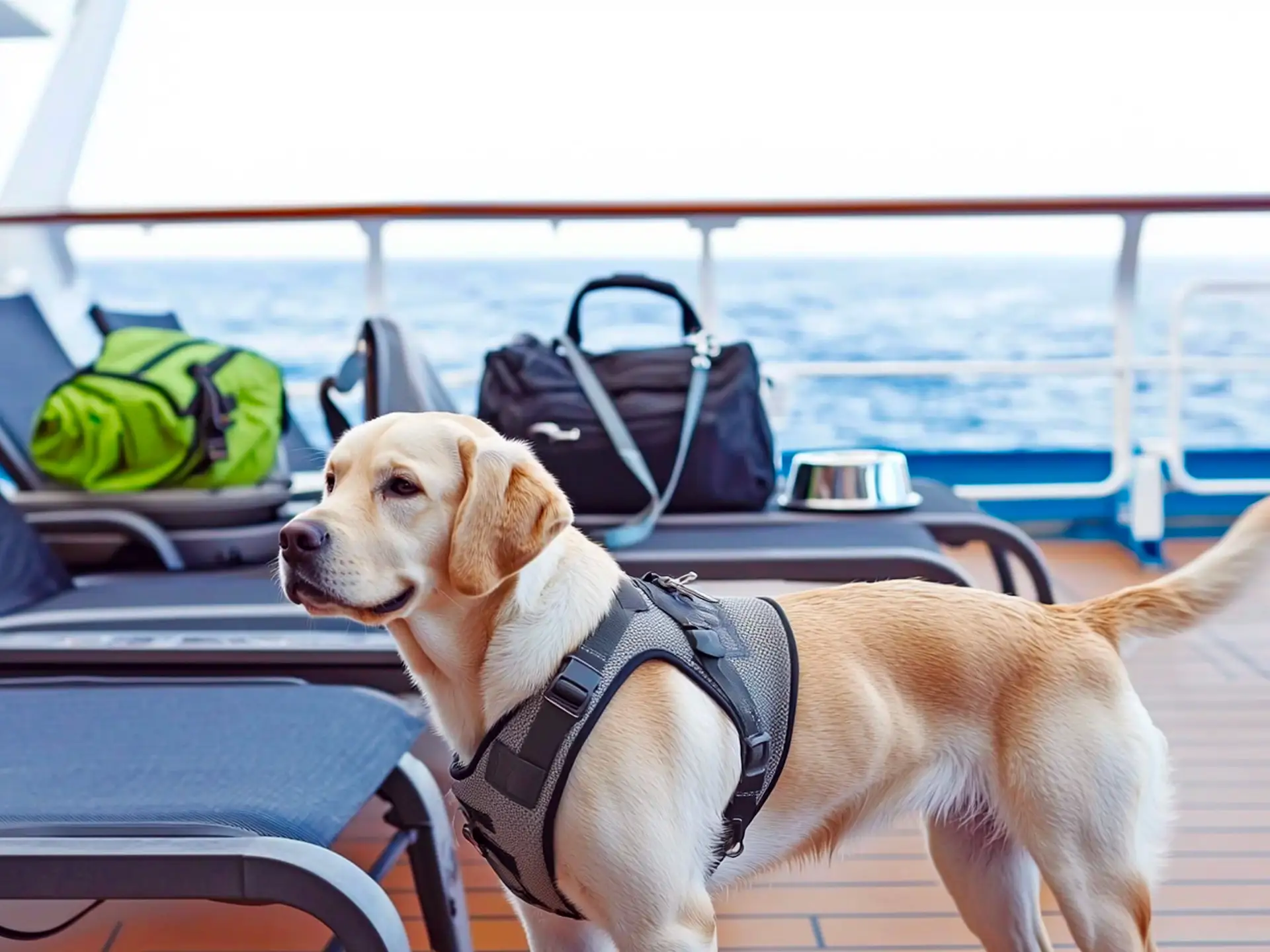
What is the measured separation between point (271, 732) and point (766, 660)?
2.23 ft

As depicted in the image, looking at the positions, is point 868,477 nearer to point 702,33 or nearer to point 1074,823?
point 1074,823

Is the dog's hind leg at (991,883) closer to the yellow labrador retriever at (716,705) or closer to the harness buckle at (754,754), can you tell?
the yellow labrador retriever at (716,705)

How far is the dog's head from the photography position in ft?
3.35

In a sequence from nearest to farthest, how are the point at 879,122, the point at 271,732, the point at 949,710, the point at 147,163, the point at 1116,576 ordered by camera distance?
the point at 949,710
the point at 271,732
the point at 1116,576
the point at 147,163
the point at 879,122

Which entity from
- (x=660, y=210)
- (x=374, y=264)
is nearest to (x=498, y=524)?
(x=660, y=210)

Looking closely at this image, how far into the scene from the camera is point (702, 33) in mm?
29984

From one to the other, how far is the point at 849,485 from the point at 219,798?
1.93 meters

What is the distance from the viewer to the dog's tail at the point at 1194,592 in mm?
1179

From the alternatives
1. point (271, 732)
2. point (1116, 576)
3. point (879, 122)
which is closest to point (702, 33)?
point (879, 122)

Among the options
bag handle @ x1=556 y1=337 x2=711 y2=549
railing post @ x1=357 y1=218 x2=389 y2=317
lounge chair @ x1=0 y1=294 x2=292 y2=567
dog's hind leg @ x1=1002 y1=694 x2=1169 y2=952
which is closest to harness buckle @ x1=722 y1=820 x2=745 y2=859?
dog's hind leg @ x1=1002 y1=694 x2=1169 y2=952

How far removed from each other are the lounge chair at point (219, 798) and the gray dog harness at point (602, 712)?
0.61ft

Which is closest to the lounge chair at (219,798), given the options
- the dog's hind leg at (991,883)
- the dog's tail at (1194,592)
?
the dog's hind leg at (991,883)

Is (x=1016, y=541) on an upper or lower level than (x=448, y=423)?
lower

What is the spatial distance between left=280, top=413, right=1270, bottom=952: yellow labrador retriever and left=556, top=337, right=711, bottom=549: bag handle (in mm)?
1368
